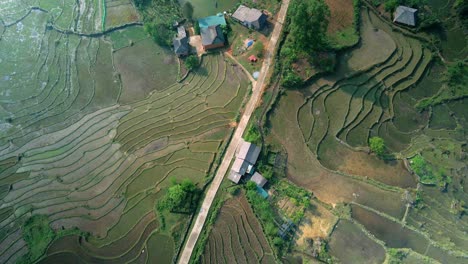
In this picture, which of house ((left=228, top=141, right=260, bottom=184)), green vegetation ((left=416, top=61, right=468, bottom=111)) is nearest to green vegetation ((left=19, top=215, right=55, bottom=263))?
house ((left=228, top=141, right=260, bottom=184))

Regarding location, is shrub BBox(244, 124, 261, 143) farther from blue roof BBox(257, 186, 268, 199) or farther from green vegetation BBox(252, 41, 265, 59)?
green vegetation BBox(252, 41, 265, 59)

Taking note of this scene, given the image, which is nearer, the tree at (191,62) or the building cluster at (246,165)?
the building cluster at (246,165)

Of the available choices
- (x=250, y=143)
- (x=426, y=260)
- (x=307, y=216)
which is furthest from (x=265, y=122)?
(x=426, y=260)

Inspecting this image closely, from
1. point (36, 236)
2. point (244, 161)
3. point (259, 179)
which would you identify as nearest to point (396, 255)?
point (259, 179)

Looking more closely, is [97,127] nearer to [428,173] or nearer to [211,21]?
[211,21]

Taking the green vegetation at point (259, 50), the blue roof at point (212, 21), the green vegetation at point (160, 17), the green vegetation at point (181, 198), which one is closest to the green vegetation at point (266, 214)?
the green vegetation at point (181, 198)

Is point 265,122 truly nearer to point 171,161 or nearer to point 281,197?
point 281,197

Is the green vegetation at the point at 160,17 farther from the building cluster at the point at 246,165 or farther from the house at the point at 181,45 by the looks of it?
the building cluster at the point at 246,165
